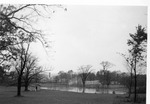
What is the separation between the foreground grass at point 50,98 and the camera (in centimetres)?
470

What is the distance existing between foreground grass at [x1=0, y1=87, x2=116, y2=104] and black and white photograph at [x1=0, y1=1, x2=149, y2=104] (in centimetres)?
2

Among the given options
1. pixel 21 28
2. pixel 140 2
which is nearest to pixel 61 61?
pixel 21 28

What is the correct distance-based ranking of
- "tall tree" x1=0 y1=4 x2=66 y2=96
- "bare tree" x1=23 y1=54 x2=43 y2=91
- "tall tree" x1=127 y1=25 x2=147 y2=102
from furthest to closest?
"bare tree" x1=23 y1=54 x2=43 y2=91
"tall tree" x1=127 y1=25 x2=147 y2=102
"tall tree" x1=0 y1=4 x2=66 y2=96

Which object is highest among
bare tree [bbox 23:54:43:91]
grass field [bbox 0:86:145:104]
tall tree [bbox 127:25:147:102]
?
tall tree [bbox 127:25:147:102]

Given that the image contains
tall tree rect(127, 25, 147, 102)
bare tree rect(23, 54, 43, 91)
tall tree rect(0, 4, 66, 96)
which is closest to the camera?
tall tree rect(0, 4, 66, 96)

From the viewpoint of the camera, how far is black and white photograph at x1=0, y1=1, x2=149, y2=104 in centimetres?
457

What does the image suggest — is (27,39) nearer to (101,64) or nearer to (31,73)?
(31,73)

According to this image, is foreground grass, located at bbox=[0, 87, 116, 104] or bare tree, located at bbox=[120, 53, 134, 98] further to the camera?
bare tree, located at bbox=[120, 53, 134, 98]

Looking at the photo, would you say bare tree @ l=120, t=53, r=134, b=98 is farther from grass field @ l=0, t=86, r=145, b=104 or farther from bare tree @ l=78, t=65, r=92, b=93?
bare tree @ l=78, t=65, r=92, b=93

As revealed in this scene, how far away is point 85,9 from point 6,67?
242 centimetres

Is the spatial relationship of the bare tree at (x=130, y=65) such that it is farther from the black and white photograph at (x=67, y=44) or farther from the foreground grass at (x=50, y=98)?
the foreground grass at (x=50, y=98)

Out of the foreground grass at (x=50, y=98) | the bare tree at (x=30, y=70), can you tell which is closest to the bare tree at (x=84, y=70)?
the foreground grass at (x=50, y=98)

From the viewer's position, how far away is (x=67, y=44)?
15.8 feet

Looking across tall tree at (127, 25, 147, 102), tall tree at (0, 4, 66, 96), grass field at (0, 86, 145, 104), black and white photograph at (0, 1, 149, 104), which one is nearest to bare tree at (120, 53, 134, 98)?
black and white photograph at (0, 1, 149, 104)
